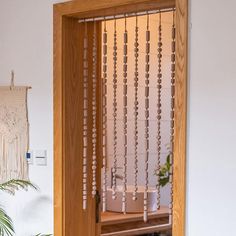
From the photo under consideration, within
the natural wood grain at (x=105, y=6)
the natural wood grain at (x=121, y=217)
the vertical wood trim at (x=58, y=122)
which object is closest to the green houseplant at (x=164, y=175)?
the natural wood grain at (x=121, y=217)

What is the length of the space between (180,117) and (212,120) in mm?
151

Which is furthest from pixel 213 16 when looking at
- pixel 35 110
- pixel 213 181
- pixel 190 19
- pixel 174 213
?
pixel 35 110

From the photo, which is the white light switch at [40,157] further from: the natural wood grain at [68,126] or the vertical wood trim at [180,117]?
the vertical wood trim at [180,117]

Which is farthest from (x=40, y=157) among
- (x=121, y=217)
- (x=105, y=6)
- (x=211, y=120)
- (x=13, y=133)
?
(x=211, y=120)

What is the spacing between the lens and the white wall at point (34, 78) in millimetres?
2812

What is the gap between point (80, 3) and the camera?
8.50ft

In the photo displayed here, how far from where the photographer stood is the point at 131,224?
311cm

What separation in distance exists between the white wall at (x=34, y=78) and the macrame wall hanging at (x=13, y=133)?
50 mm

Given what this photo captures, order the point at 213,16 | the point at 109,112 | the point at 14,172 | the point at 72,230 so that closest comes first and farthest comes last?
the point at 213,16 < the point at 72,230 < the point at 14,172 < the point at 109,112

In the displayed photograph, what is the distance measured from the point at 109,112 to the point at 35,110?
0.78m

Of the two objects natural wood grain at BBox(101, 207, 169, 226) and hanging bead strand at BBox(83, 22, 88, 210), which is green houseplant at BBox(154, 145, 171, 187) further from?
hanging bead strand at BBox(83, 22, 88, 210)

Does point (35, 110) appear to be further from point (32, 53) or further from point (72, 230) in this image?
point (72, 230)

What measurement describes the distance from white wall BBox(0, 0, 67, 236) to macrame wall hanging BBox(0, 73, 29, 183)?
0.17 ft

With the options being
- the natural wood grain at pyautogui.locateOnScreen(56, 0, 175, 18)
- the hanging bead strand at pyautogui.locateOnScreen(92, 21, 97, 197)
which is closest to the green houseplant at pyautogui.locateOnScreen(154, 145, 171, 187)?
the hanging bead strand at pyautogui.locateOnScreen(92, 21, 97, 197)
